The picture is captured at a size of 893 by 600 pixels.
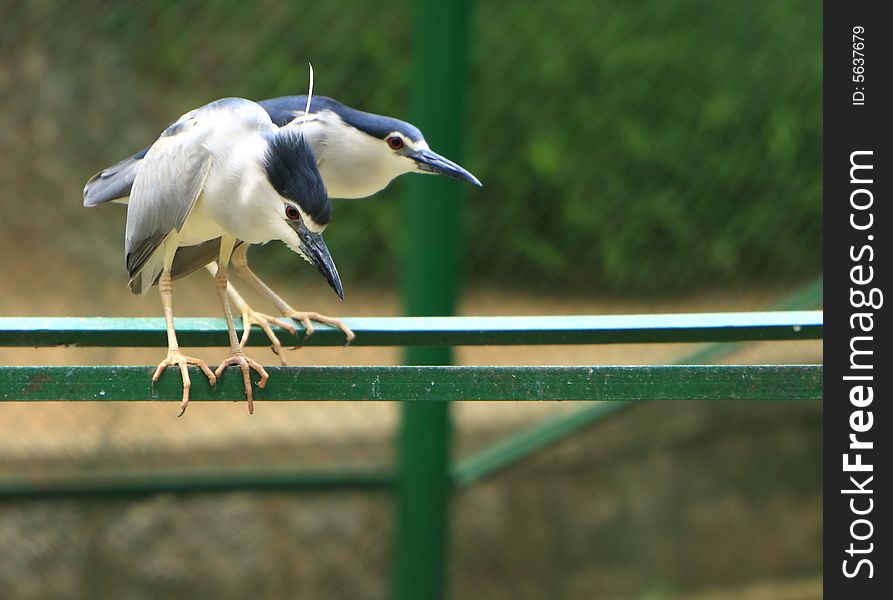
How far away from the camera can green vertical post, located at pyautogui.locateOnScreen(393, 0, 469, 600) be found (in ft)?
9.62

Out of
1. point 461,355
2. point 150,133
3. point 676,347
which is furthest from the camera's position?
point 676,347

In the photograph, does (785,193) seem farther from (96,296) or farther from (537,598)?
(96,296)

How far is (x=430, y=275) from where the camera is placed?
299 centimetres

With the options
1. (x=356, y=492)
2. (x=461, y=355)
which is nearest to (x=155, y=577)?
(x=356, y=492)

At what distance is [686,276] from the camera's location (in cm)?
362

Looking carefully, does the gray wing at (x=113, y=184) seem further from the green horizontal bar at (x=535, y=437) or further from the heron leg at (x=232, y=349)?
the green horizontal bar at (x=535, y=437)

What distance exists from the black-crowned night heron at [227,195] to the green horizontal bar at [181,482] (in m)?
1.27

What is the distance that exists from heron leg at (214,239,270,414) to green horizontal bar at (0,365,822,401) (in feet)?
0.15

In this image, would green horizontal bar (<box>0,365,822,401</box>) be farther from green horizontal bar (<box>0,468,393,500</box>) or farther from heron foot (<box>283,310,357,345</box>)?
green horizontal bar (<box>0,468,393,500</box>)

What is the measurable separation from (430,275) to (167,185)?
1.22 metres

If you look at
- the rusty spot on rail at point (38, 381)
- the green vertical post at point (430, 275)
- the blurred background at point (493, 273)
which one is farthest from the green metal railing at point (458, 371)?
the blurred background at point (493, 273)

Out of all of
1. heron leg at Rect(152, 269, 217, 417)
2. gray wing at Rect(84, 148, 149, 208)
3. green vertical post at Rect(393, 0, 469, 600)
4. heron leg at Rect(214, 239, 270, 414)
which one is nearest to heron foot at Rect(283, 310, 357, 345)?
heron leg at Rect(214, 239, 270, 414)

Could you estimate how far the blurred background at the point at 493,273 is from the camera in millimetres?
3082

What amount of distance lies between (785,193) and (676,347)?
1.93 ft
